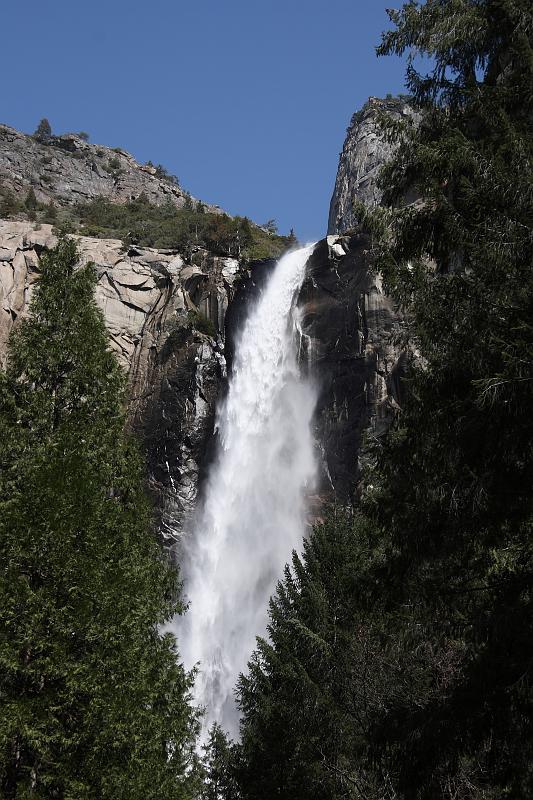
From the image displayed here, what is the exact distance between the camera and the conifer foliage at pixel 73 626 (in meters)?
9.20

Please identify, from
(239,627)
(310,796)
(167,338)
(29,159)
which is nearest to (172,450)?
(167,338)

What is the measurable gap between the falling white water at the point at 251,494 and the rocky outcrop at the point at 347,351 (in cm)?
94

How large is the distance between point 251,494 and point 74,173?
166ft

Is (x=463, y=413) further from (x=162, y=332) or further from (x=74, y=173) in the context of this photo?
(x=74, y=173)

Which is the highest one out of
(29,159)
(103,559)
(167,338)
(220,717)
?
(29,159)

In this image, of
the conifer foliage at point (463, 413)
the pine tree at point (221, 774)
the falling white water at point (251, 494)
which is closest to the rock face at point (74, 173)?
the falling white water at point (251, 494)

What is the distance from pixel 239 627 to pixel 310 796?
1873 cm

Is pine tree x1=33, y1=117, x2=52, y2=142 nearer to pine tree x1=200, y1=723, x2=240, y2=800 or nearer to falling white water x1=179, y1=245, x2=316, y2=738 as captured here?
falling white water x1=179, y1=245, x2=316, y2=738

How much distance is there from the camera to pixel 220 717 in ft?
100.0

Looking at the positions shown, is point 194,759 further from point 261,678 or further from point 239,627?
point 239,627

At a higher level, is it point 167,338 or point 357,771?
point 167,338

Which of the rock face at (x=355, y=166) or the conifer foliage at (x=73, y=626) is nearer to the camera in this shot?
the conifer foliage at (x=73, y=626)

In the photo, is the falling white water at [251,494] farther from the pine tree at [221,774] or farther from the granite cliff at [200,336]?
the pine tree at [221,774]

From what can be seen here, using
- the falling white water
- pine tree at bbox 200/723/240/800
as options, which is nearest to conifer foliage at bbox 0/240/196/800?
pine tree at bbox 200/723/240/800
